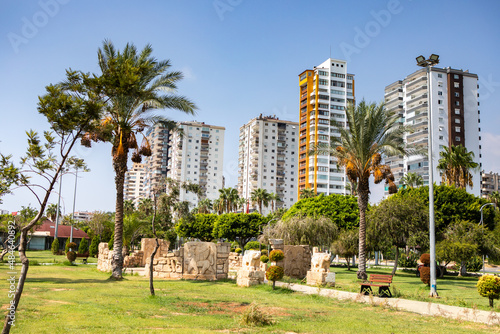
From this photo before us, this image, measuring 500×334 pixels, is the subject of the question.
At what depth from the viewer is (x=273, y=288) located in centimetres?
1991

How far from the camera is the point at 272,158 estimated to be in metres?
125

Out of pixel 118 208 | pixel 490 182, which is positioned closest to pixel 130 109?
pixel 118 208

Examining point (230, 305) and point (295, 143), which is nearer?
point (230, 305)

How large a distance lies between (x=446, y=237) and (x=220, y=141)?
10244cm

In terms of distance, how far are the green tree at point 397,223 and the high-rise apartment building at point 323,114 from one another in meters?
66.1

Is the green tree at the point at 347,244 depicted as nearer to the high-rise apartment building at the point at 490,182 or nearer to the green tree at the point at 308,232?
the green tree at the point at 308,232

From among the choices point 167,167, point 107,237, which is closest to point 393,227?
point 107,237

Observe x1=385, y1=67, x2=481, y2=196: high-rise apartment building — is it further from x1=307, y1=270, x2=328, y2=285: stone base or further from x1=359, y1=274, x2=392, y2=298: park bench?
x1=359, y1=274, x2=392, y2=298: park bench

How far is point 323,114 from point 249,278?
84.5 metres

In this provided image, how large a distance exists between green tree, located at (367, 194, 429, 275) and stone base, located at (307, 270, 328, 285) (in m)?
11.4

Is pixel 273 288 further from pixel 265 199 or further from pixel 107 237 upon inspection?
pixel 265 199

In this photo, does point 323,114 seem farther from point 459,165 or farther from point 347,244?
point 347,244

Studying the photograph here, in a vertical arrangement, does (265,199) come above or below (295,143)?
below

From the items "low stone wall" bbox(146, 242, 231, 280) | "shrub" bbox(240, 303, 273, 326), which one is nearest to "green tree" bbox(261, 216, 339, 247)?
"low stone wall" bbox(146, 242, 231, 280)
